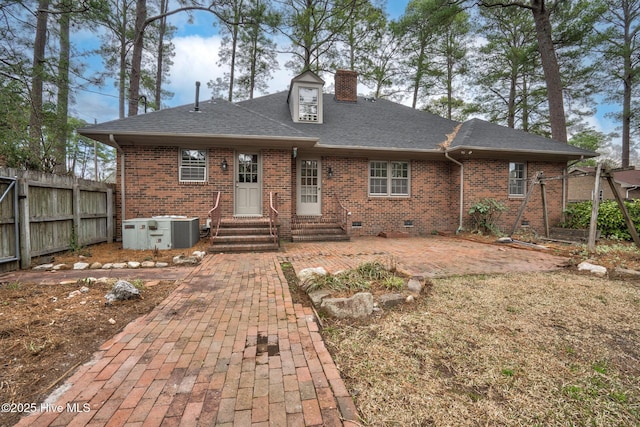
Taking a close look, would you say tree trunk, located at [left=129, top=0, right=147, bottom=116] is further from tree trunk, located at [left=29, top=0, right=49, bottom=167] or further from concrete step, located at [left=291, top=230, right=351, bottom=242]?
concrete step, located at [left=291, top=230, right=351, bottom=242]

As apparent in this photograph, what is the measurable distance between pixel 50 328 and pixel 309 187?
7829mm

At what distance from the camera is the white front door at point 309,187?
9812 mm

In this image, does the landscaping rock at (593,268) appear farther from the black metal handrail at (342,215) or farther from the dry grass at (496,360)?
the black metal handrail at (342,215)

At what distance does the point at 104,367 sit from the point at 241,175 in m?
7.25

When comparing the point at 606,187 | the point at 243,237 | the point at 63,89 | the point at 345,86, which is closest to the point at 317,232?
the point at 243,237

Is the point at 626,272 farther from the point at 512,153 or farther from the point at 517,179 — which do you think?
the point at 517,179

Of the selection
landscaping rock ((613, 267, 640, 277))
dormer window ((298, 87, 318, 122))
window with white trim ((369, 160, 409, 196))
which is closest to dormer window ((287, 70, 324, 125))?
dormer window ((298, 87, 318, 122))

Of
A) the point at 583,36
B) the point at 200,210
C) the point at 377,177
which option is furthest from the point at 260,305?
the point at 583,36

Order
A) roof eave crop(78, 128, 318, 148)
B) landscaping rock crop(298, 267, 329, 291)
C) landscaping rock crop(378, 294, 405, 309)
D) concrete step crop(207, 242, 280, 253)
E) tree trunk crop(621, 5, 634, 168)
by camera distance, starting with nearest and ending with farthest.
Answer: landscaping rock crop(378, 294, 405, 309)
landscaping rock crop(298, 267, 329, 291)
concrete step crop(207, 242, 280, 253)
roof eave crop(78, 128, 318, 148)
tree trunk crop(621, 5, 634, 168)

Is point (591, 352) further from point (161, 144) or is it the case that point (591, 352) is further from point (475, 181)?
point (161, 144)

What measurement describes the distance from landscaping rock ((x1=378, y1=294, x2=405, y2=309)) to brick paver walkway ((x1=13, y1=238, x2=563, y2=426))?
0.83 meters

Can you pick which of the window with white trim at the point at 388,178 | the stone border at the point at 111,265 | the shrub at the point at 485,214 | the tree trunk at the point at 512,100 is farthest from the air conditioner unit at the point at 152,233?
the tree trunk at the point at 512,100

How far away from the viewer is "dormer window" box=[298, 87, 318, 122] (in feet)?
35.4

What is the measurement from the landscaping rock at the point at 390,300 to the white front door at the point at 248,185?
20.7ft
